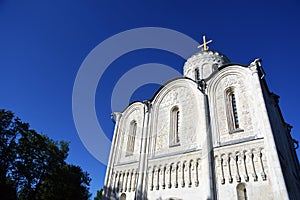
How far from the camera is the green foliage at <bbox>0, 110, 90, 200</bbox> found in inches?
585

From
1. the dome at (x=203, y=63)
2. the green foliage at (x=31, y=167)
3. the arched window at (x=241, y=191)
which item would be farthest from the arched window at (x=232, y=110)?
the green foliage at (x=31, y=167)

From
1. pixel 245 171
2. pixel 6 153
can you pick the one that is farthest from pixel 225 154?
pixel 6 153

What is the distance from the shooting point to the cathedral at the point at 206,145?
7.80 meters

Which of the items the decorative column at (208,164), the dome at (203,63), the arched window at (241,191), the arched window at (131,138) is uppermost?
the dome at (203,63)

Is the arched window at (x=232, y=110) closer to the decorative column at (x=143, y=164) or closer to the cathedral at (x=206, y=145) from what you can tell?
the cathedral at (x=206, y=145)

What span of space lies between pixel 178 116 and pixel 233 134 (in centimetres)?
407

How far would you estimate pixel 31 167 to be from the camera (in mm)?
16469

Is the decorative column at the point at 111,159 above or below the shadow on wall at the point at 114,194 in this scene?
above

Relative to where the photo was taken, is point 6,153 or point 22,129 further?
point 22,129

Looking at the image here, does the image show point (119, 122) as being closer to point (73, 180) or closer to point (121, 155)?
point (121, 155)

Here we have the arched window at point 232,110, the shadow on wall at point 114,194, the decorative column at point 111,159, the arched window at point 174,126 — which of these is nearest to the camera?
the arched window at point 232,110

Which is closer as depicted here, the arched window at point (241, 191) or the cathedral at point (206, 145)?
the arched window at point (241, 191)

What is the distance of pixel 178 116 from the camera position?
12.6 meters

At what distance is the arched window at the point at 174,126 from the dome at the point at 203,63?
4339mm
